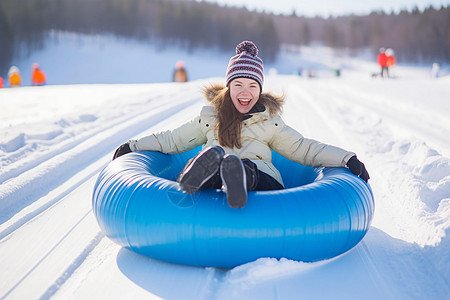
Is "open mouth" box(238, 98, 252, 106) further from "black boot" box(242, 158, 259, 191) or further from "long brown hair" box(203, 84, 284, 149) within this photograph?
"black boot" box(242, 158, 259, 191)

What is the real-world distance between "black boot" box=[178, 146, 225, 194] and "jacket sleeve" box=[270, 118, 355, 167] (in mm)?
779

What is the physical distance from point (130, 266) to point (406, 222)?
1840mm

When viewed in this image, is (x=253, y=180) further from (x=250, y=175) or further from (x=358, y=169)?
(x=358, y=169)

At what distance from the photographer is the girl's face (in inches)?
96.8

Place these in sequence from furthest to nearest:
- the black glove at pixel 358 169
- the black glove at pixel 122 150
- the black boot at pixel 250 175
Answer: the black glove at pixel 122 150, the black glove at pixel 358 169, the black boot at pixel 250 175

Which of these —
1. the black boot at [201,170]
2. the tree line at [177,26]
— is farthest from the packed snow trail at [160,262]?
the tree line at [177,26]

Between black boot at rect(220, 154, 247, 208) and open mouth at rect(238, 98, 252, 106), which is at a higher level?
open mouth at rect(238, 98, 252, 106)

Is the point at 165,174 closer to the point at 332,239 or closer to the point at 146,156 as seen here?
the point at 146,156

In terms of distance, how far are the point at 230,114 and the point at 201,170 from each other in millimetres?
672

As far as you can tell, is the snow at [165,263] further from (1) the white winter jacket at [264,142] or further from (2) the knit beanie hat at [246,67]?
(2) the knit beanie hat at [246,67]

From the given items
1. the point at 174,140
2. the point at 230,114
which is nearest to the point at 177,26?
the point at 174,140

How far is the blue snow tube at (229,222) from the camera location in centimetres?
185

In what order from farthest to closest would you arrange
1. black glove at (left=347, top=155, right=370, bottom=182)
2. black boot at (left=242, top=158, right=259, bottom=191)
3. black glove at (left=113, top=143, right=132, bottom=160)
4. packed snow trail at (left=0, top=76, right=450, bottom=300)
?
black glove at (left=113, top=143, right=132, bottom=160), black glove at (left=347, top=155, right=370, bottom=182), black boot at (left=242, top=158, right=259, bottom=191), packed snow trail at (left=0, top=76, right=450, bottom=300)

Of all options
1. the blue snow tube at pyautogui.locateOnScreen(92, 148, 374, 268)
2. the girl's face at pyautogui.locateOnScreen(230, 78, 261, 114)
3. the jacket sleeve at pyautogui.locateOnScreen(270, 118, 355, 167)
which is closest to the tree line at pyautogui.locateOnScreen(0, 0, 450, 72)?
the girl's face at pyautogui.locateOnScreen(230, 78, 261, 114)
